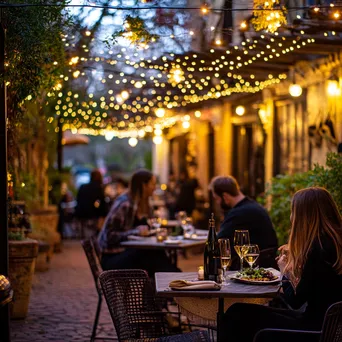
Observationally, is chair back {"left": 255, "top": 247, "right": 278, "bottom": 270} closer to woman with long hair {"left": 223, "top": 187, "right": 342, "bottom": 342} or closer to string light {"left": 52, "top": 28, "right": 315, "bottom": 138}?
woman with long hair {"left": 223, "top": 187, "right": 342, "bottom": 342}

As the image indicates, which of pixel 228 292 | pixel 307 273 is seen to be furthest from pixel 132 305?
pixel 307 273

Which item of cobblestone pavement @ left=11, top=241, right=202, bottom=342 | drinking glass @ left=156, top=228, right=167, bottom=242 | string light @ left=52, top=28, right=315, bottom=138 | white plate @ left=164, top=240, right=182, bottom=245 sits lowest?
cobblestone pavement @ left=11, top=241, right=202, bottom=342

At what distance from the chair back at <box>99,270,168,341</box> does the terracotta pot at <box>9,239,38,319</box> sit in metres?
3.32

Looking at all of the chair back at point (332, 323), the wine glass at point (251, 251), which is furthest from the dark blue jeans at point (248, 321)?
the chair back at point (332, 323)

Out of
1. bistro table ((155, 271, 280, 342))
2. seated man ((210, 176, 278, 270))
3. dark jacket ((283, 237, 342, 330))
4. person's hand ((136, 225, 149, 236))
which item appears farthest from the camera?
person's hand ((136, 225, 149, 236))

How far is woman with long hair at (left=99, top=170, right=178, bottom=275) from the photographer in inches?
344

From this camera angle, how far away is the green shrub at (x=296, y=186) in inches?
344

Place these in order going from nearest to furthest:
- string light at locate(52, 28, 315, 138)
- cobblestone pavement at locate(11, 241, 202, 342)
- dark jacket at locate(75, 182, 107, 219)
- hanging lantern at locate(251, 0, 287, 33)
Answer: hanging lantern at locate(251, 0, 287, 33)
cobblestone pavement at locate(11, 241, 202, 342)
string light at locate(52, 28, 315, 138)
dark jacket at locate(75, 182, 107, 219)

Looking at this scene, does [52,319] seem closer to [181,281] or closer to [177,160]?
[181,281]

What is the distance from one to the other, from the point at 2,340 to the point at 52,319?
2423 millimetres

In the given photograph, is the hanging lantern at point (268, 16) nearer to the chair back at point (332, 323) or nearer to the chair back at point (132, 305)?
the chair back at point (132, 305)

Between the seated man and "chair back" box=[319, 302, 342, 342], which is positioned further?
the seated man

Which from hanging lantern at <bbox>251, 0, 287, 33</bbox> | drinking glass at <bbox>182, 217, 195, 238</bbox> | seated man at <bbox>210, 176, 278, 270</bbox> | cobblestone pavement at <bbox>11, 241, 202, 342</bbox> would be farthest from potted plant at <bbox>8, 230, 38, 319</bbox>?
hanging lantern at <bbox>251, 0, 287, 33</bbox>

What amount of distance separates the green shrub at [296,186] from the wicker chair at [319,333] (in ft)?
13.0
